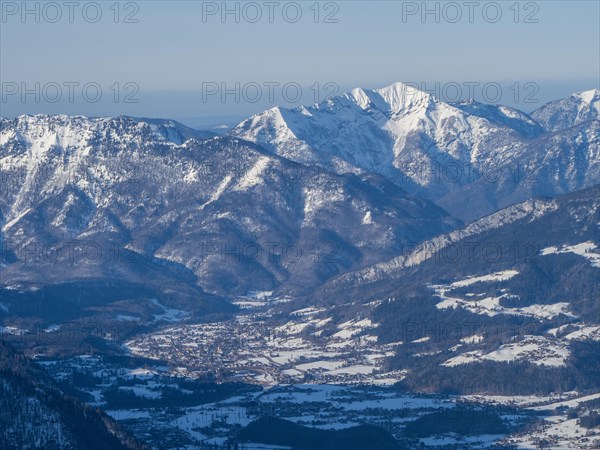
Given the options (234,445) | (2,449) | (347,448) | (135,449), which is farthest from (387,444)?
(2,449)

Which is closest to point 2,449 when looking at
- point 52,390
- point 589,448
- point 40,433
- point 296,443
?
point 40,433

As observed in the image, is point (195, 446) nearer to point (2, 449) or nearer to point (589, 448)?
point (2, 449)

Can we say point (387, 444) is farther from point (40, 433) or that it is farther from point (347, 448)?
point (40, 433)

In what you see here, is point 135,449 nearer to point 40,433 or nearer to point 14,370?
point 40,433

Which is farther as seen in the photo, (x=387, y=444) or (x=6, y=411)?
(x=387, y=444)

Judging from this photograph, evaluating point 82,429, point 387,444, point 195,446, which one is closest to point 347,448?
point 387,444

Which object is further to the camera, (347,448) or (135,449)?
(347,448)
